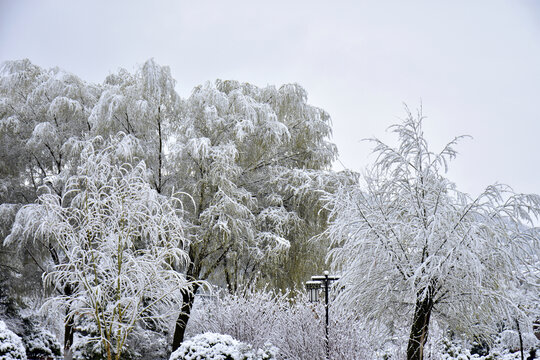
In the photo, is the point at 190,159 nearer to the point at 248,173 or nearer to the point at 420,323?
the point at 248,173

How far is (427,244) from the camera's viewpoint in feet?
20.5

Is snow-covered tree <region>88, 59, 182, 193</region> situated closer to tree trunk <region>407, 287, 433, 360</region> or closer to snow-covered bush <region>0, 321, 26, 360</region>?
snow-covered bush <region>0, 321, 26, 360</region>

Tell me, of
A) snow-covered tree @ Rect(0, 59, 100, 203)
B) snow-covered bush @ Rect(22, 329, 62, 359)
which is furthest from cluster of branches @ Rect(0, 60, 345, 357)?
snow-covered bush @ Rect(22, 329, 62, 359)

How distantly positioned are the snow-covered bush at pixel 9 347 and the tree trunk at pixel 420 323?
22.4 feet

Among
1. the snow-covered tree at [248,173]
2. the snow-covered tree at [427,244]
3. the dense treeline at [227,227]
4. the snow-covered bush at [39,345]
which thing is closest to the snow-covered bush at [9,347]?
the dense treeline at [227,227]

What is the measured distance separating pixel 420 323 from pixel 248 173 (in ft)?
27.9

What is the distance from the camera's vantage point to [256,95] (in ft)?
48.6

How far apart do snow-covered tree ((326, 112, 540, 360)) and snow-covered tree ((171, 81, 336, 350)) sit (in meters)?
4.47

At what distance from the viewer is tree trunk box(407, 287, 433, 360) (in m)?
6.40

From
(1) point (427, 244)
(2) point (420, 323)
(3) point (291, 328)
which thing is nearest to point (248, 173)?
(3) point (291, 328)

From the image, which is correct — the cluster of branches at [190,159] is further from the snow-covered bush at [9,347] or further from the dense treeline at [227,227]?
the snow-covered bush at [9,347]

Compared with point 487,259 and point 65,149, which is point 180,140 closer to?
point 65,149

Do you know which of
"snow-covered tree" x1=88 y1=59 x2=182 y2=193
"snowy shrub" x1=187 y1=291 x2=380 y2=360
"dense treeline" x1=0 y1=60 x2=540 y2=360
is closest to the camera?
"dense treeline" x1=0 y1=60 x2=540 y2=360

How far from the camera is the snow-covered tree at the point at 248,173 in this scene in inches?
472
